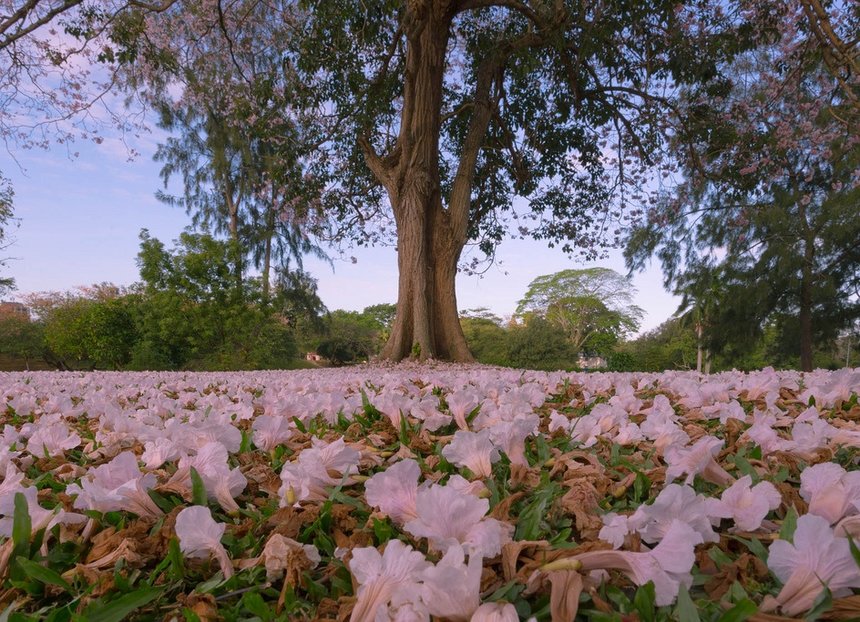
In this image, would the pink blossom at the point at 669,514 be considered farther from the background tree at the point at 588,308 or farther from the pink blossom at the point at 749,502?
the background tree at the point at 588,308

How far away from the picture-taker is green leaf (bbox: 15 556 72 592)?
2.36 ft

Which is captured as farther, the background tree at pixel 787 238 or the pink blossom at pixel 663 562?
the background tree at pixel 787 238

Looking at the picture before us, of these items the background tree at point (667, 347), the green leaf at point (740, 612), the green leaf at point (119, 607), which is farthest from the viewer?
the background tree at point (667, 347)

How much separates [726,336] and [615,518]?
64.4ft

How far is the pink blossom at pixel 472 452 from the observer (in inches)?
39.5

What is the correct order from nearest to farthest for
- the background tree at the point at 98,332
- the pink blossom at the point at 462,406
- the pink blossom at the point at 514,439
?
1. the pink blossom at the point at 514,439
2. the pink blossom at the point at 462,406
3. the background tree at the point at 98,332

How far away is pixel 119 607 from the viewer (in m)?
0.63

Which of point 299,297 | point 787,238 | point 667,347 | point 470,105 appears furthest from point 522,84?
point 667,347

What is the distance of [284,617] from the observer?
0.62 m

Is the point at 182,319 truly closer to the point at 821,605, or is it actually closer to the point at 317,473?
the point at 317,473

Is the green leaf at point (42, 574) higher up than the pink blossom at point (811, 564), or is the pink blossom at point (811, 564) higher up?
the pink blossom at point (811, 564)

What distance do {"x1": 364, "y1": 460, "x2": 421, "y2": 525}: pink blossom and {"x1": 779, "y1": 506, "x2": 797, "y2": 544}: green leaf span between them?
52cm

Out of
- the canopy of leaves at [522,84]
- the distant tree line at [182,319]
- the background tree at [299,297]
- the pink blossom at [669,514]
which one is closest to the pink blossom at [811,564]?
the pink blossom at [669,514]

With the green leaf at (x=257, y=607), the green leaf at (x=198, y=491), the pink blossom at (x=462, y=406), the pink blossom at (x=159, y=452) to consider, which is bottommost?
the green leaf at (x=257, y=607)
